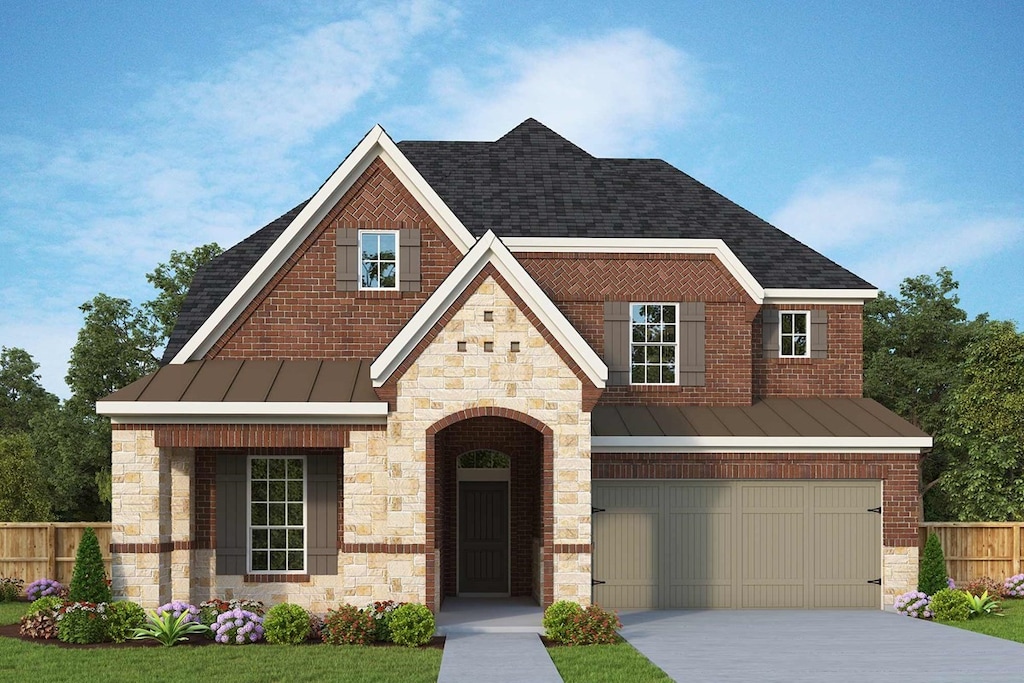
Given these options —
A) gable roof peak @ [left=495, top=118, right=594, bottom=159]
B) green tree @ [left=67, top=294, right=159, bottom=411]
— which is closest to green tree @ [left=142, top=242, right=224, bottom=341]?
green tree @ [left=67, top=294, right=159, bottom=411]

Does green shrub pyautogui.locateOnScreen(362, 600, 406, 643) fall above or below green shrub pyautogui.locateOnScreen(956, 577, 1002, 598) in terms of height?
above

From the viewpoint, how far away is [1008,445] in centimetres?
2922

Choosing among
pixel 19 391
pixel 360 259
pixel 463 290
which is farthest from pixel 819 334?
pixel 19 391

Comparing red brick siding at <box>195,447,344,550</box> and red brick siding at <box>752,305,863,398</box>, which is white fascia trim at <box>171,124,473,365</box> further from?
red brick siding at <box>752,305,863,398</box>

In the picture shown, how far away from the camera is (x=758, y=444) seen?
65.4ft

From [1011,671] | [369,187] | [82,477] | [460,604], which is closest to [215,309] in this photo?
[369,187]

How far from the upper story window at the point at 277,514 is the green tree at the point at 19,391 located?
3809 cm

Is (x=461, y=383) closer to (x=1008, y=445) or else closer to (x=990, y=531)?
(x=990, y=531)

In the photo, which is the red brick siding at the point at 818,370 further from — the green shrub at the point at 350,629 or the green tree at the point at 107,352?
the green tree at the point at 107,352

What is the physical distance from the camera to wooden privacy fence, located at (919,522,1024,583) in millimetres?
23141

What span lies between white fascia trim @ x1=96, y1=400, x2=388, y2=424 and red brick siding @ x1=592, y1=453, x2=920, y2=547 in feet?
15.5

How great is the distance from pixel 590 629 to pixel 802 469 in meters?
6.27

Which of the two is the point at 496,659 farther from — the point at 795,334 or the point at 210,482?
the point at 795,334

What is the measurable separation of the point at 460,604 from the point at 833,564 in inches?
275
